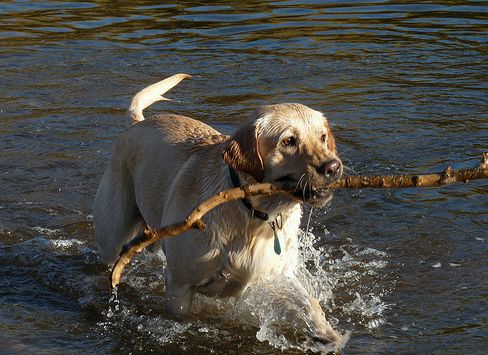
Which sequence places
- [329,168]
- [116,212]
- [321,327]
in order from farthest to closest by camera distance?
Answer: [116,212], [321,327], [329,168]

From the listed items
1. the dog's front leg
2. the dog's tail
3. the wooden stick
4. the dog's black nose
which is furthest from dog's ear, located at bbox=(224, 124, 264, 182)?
the dog's tail

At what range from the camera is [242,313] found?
6605mm

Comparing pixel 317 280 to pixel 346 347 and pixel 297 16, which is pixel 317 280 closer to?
pixel 346 347

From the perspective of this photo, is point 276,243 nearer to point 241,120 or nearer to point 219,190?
point 219,190

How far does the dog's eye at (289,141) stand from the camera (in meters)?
5.37

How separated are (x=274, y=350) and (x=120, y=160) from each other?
1808mm

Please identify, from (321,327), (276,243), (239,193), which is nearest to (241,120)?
A: (321,327)

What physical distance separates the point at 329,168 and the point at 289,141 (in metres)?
0.32

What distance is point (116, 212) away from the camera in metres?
7.00

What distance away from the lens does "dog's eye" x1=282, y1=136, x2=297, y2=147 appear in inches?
211

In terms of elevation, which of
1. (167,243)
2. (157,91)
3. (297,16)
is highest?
(157,91)

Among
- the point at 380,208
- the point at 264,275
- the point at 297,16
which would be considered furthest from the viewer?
the point at 297,16

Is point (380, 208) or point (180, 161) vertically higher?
point (180, 161)

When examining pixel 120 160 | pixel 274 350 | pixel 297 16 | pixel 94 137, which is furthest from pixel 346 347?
pixel 297 16
